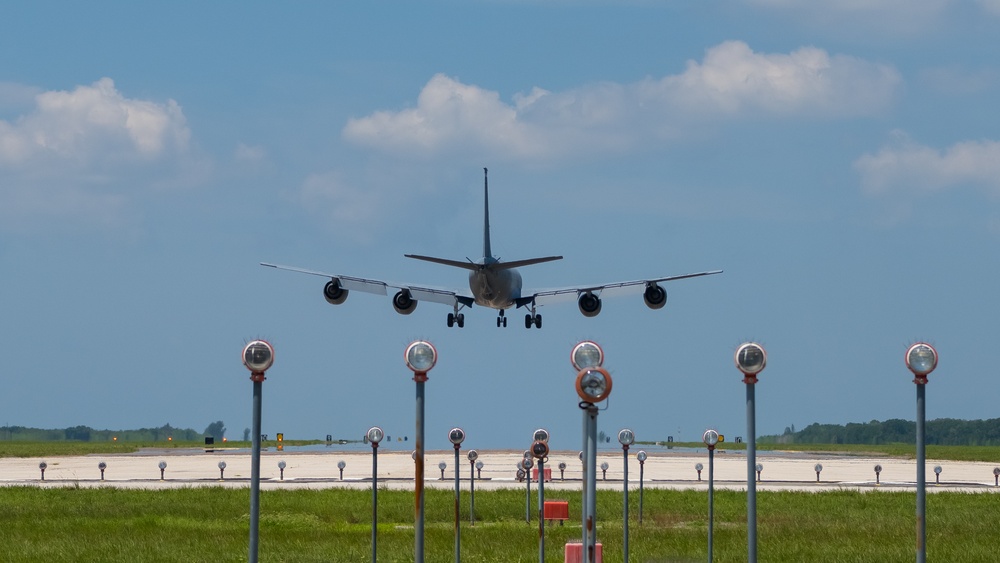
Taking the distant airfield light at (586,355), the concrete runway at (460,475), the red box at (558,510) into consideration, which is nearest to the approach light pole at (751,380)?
the distant airfield light at (586,355)

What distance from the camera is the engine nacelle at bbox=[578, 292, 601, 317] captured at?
7119cm

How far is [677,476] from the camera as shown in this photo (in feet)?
245

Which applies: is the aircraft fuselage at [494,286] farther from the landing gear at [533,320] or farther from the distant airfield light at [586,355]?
the distant airfield light at [586,355]

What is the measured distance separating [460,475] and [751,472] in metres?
61.8

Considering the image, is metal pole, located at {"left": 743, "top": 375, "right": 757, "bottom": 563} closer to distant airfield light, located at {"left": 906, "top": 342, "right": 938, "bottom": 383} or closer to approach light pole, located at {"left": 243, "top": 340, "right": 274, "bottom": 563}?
distant airfield light, located at {"left": 906, "top": 342, "right": 938, "bottom": 383}

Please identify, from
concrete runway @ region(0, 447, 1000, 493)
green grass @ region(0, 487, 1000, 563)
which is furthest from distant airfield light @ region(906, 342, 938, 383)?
concrete runway @ region(0, 447, 1000, 493)

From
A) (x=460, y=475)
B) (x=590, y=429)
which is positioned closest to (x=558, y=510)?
(x=590, y=429)

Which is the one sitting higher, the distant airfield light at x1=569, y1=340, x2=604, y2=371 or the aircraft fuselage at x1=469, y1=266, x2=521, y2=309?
the aircraft fuselage at x1=469, y1=266, x2=521, y2=309

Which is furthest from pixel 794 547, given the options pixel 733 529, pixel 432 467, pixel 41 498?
pixel 432 467

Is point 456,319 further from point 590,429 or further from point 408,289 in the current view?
point 590,429

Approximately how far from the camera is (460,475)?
262 feet

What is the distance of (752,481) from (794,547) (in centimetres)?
1819

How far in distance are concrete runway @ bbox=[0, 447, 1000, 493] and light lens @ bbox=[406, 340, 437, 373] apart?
38.9 metres

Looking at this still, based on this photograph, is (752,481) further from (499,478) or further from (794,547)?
(499,478)
